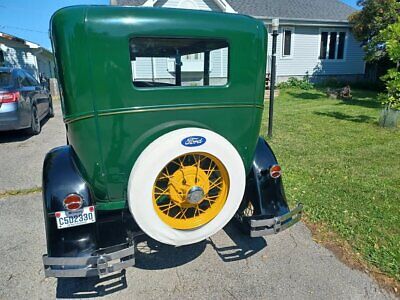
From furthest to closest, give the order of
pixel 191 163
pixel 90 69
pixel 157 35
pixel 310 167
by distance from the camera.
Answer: pixel 310 167 < pixel 191 163 < pixel 157 35 < pixel 90 69

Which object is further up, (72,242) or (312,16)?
(312,16)

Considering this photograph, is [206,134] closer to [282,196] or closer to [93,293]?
[282,196]

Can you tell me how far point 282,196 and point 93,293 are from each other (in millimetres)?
1835

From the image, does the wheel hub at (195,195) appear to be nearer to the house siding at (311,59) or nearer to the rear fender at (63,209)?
the rear fender at (63,209)

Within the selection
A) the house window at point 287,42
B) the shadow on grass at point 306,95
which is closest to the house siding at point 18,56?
the shadow on grass at point 306,95

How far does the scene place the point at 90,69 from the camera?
1905mm

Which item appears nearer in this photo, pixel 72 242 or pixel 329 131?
pixel 72 242

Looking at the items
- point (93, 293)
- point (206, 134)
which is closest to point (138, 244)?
point (93, 293)

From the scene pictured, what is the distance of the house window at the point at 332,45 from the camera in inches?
696

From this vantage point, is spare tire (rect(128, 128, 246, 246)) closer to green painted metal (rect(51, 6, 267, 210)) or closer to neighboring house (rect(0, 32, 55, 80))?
green painted metal (rect(51, 6, 267, 210))

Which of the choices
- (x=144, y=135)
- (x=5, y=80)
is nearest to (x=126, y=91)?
(x=144, y=135)

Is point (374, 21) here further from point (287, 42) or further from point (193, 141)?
point (193, 141)

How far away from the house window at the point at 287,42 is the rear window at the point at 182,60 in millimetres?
15520

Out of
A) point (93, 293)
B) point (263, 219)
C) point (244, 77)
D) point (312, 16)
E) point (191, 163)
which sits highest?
point (312, 16)
